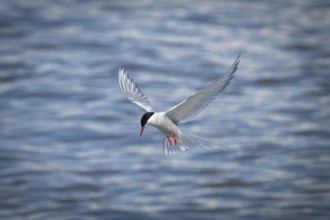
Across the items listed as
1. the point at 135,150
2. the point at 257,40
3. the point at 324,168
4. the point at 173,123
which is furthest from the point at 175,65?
the point at 173,123

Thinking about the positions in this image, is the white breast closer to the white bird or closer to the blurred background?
the white bird

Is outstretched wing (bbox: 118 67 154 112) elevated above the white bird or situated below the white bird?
above

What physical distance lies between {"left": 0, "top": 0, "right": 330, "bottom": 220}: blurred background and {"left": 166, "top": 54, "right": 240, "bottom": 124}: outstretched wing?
411 cm

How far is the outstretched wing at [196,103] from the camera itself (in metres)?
5.08

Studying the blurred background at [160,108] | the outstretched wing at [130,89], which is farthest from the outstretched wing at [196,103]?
the blurred background at [160,108]

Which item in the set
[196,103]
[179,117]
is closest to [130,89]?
[179,117]

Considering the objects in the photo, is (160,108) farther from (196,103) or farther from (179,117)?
(196,103)

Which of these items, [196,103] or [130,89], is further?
[130,89]

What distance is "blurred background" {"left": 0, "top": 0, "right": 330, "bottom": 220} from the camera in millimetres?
10016

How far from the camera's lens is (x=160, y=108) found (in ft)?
37.8

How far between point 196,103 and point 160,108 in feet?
19.7

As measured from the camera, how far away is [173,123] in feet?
18.3

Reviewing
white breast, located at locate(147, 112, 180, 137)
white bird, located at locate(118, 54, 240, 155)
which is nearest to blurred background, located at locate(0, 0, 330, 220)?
white bird, located at locate(118, 54, 240, 155)

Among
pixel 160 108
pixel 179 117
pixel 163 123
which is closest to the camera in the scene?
pixel 163 123
